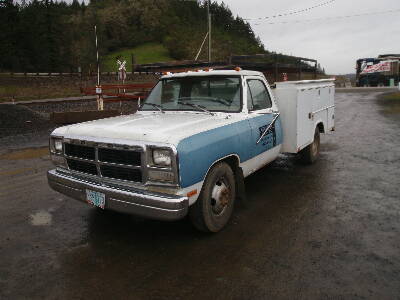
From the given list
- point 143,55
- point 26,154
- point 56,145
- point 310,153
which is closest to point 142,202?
point 56,145

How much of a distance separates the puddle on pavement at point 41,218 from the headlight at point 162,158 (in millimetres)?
2019

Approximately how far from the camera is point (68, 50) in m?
65.8

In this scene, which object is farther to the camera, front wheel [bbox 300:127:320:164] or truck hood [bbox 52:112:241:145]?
front wheel [bbox 300:127:320:164]

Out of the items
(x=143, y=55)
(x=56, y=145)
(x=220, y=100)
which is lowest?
(x=56, y=145)

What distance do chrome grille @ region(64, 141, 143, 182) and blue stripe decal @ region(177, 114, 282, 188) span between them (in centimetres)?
46

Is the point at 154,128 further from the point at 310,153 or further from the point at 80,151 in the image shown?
the point at 310,153

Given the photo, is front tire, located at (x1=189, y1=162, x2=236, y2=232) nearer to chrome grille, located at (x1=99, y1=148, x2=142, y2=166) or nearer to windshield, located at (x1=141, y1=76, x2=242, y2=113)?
chrome grille, located at (x1=99, y1=148, x2=142, y2=166)

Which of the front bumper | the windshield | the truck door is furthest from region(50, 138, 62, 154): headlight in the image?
the truck door

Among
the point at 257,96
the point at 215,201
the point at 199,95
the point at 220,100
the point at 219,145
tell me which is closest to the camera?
the point at 219,145

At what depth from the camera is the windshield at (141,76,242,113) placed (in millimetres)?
4781

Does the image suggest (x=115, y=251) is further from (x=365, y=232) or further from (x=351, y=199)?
(x=351, y=199)

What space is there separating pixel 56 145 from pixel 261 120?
2695 millimetres

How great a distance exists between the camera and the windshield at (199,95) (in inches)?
188

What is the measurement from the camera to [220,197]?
4109 millimetres
